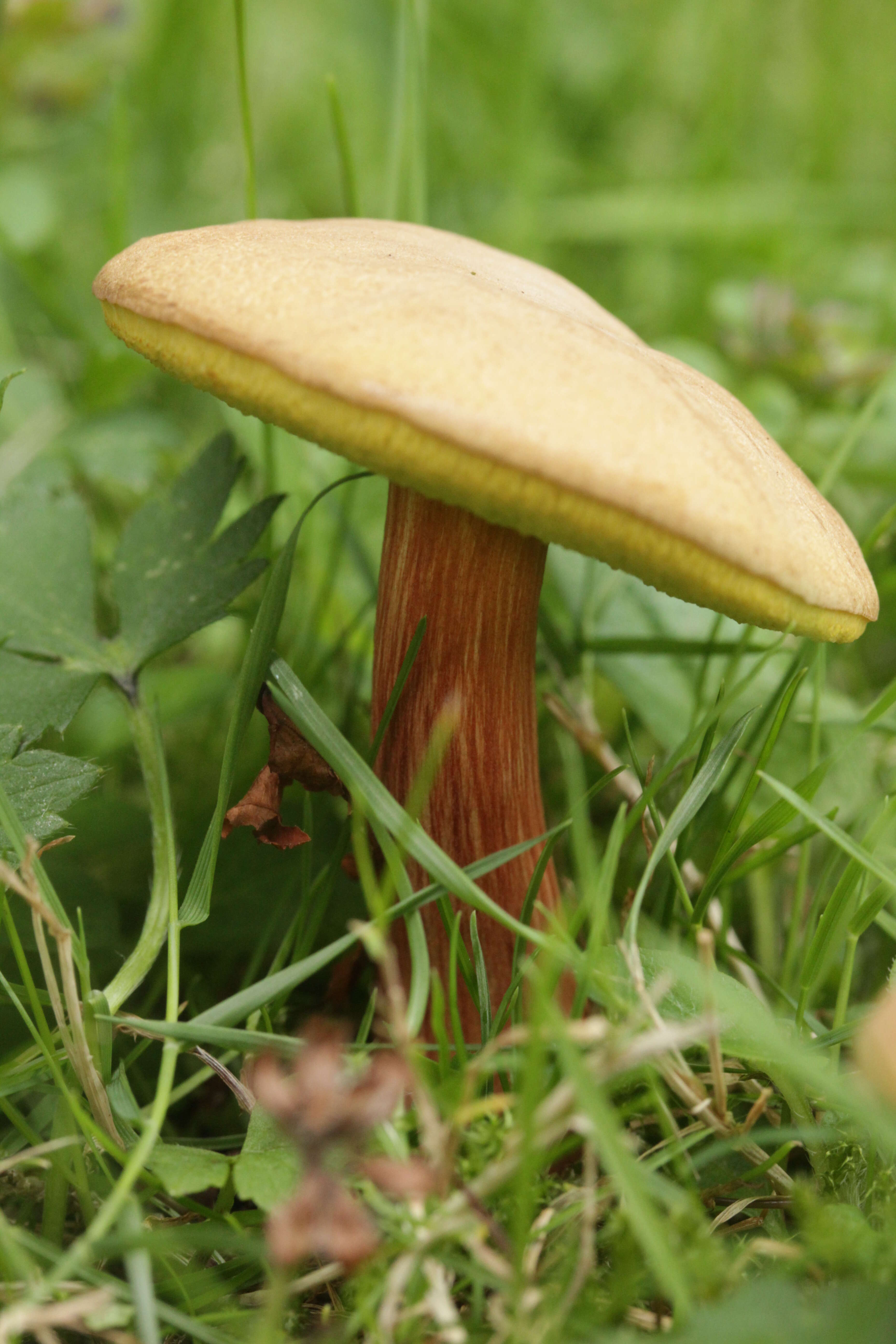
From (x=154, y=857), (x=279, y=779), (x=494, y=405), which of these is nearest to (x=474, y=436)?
(x=494, y=405)

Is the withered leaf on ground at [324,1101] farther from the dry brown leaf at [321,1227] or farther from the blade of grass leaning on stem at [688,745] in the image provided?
the blade of grass leaning on stem at [688,745]

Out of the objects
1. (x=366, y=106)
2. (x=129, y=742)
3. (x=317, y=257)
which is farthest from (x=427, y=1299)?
(x=366, y=106)

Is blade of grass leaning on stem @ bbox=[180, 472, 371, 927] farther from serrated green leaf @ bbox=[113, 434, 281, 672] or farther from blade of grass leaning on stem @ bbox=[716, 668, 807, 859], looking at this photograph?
blade of grass leaning on stem @ bbox=[716, 668, 807, 859]

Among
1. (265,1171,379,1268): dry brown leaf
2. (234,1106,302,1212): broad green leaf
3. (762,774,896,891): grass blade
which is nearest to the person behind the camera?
(265,1171,379,1268): dry brown leaf

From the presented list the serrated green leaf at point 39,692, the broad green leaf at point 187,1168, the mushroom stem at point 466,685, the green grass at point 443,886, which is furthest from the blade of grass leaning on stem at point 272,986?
the serrated green leaf at point 39,692

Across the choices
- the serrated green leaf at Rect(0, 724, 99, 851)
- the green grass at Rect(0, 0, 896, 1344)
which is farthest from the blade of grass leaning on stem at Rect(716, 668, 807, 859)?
the serrated green leaf at Rect(0, 724, 99, 851)

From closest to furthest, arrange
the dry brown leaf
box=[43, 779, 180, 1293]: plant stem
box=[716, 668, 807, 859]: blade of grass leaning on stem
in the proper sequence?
the dry brown leaf
box=[43, 779, 180, 1293]: plant stem
box=[716, 668, 807, 859]: blade of grass leaning on stem
